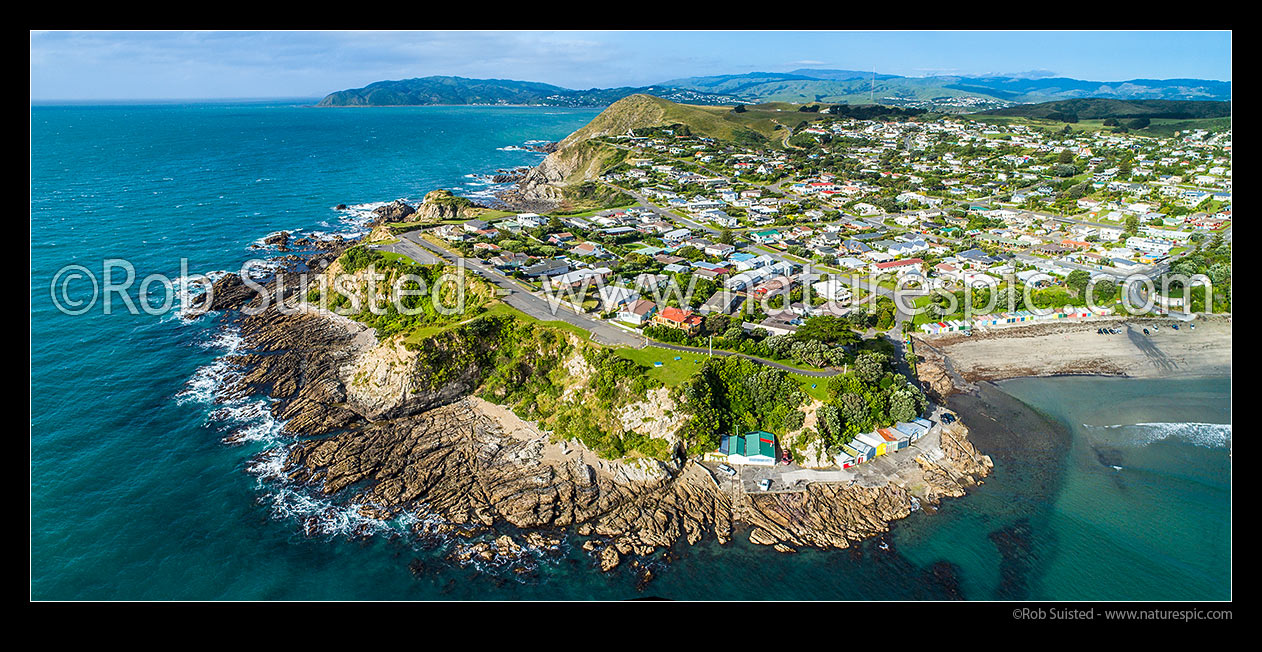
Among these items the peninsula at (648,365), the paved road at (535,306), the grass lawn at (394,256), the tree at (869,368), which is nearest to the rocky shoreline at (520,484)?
the peninsula at (648,365)

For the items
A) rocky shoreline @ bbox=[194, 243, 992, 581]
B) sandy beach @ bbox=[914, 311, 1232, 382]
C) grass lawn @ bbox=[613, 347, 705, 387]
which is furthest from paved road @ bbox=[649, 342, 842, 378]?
sandy beach @ bbox=[914, 311, 1232, 382]

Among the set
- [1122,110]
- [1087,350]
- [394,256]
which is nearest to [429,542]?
[394,256]

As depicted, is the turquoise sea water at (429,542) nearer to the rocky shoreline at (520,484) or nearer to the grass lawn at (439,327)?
the rocky shoreline at (520,484)

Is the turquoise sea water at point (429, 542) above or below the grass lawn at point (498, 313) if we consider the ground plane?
below

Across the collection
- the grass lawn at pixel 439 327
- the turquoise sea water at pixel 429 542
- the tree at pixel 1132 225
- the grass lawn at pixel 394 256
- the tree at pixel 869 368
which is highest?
the tree at pixel 1132 225

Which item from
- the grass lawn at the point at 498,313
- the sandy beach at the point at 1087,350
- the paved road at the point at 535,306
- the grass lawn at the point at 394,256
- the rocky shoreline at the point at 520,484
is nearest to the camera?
the rocky shoreline at the point at 520,484

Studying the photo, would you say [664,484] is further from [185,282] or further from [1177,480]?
[185,282]

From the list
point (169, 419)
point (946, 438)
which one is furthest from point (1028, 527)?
point (169, 419)

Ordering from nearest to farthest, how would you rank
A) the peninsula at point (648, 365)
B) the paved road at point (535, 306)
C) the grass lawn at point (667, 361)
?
1. the peninsula at point (648, 365)
2. the grass lawn at point (667, 361)
3. the paved road at point (535, 306)
